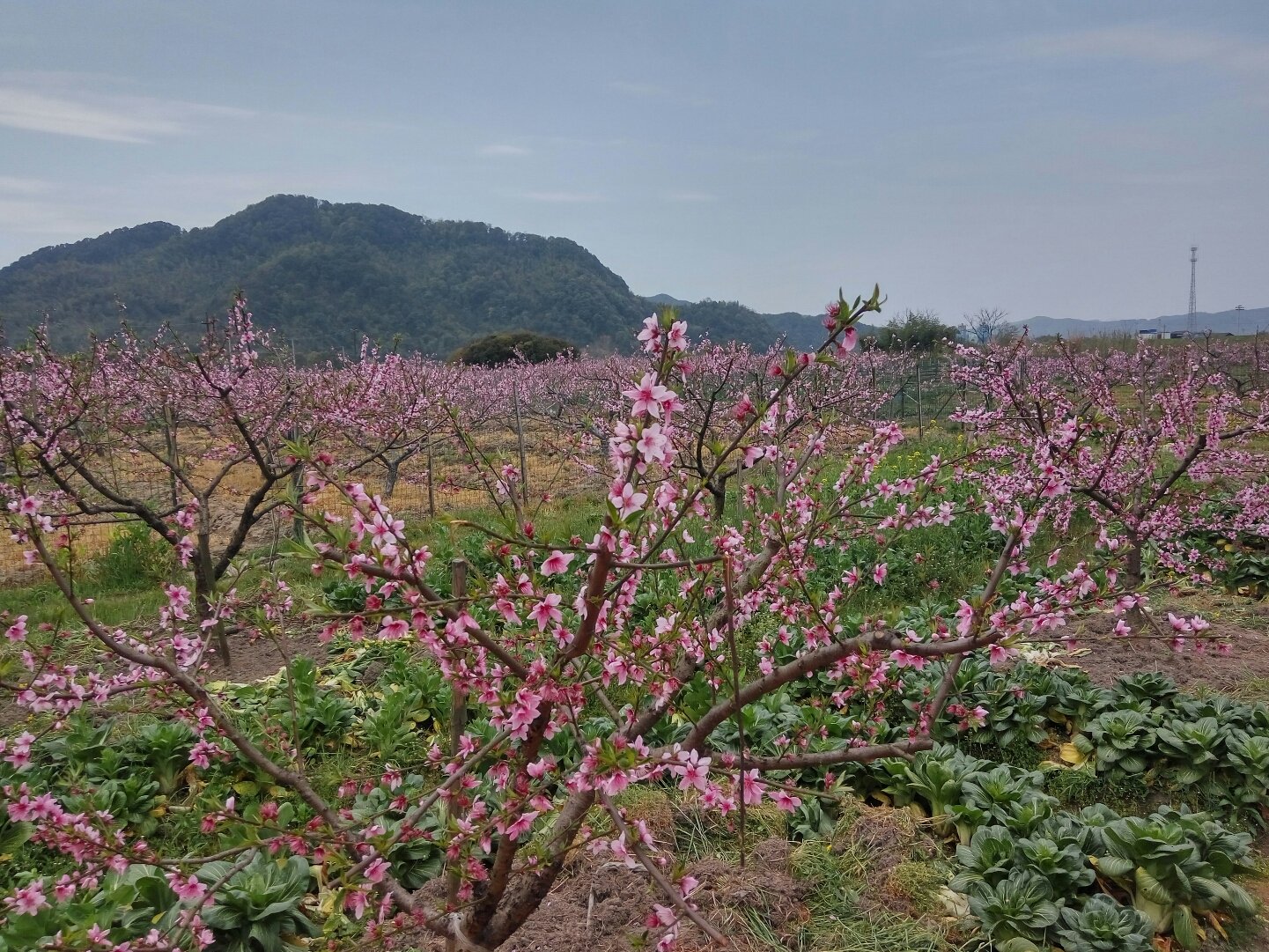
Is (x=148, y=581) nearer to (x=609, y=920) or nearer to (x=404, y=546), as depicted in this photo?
(x=609, y=920)

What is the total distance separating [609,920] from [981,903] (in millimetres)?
1457

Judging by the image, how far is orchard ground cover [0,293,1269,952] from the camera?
175cm

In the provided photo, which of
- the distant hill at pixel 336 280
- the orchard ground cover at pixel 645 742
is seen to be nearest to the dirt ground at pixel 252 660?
the orchard ground cover at pixel 645 742

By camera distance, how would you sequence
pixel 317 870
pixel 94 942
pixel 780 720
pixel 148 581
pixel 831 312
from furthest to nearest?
pixel 148 581 → pixel 780 720 → pixel 317 870 → pixel 831 312 → pixel 94 942

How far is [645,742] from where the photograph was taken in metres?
3.96

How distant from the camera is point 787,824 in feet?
11.4

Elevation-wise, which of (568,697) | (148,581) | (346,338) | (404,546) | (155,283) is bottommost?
(148,581)

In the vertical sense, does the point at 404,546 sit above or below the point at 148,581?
above

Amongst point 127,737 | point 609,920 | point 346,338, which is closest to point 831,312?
point 609,920

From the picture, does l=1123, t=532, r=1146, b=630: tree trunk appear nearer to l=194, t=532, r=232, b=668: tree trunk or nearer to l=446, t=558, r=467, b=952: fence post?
l=446, t=558, r=467, b=952: fence post

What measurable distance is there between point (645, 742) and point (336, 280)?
67587 mm

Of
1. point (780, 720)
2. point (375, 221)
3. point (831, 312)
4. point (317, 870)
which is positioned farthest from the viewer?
point (375, 221)

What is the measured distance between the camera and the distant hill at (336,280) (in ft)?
181

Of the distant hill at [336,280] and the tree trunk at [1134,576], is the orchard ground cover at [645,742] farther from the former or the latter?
the distant hill at [336,280]
